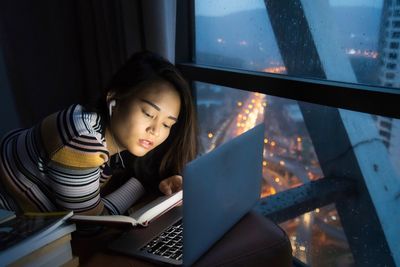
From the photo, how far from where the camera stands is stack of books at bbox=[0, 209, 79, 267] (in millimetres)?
734

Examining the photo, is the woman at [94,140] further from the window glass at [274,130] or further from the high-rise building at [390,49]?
the high-rise building at [390,49]

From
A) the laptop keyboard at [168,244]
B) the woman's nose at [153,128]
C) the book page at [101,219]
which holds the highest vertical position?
the woman's nose at [153,128]

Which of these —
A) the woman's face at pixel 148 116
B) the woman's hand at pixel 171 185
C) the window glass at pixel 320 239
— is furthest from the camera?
the window glass at pixel 320 239

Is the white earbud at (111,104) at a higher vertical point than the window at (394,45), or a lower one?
lower

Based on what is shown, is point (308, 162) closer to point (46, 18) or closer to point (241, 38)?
point (241, 38)

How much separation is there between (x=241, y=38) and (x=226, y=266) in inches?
46.0

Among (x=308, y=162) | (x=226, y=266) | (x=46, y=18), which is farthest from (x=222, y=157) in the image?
(x=46, y=18)

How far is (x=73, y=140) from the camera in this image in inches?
39.8

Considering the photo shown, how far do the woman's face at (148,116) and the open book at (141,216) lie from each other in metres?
0.19

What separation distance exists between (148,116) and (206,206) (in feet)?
1.37

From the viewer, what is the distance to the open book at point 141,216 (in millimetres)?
855

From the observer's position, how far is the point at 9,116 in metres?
2.12

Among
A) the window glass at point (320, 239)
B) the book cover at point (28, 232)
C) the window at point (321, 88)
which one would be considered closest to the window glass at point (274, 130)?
the window at point (321, 88)

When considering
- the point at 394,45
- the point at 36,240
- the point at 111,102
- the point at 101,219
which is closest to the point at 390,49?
the point at 394,45
